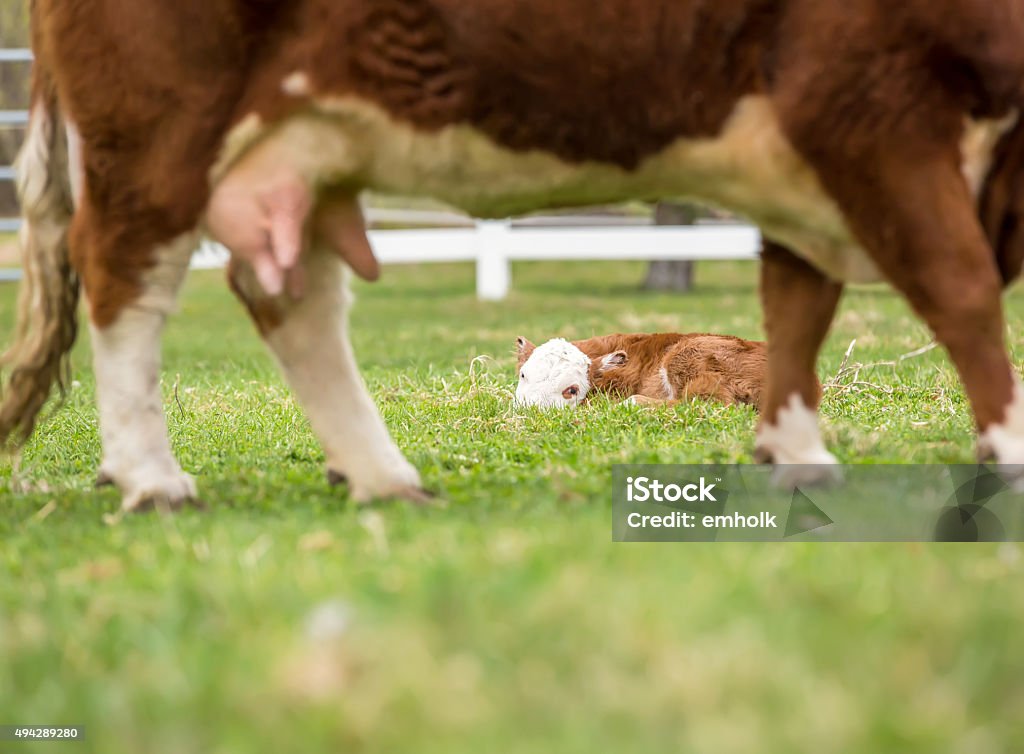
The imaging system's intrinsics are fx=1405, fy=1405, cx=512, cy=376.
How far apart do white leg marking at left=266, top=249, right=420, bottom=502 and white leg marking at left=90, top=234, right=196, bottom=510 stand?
37cm

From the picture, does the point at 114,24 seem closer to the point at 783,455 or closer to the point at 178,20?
the point at 178,20

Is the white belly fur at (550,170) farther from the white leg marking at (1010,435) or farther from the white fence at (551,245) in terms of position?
the white fence at (551,245)

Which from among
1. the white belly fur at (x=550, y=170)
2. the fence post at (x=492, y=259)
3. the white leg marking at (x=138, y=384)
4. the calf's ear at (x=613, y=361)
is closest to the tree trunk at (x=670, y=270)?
the fence post at (x=492, y=259)

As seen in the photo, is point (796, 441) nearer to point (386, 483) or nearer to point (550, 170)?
point (550, 170)

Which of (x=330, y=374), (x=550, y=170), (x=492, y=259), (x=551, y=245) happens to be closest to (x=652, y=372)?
(x=330, y=374)

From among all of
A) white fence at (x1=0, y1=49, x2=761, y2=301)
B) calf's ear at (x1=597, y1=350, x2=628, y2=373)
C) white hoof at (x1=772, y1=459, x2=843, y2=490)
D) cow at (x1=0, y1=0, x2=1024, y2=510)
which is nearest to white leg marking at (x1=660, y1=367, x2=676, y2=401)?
calf's ear at (x1=597, y1=350, x2=628, y2=373)

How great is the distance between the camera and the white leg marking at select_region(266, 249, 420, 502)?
402cm

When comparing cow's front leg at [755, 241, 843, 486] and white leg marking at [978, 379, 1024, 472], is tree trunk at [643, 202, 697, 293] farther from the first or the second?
white leg marking at [978, 379, 1024, 472]

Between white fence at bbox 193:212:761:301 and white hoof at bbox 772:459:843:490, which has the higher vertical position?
white hoof at bbox 772:459:843:490

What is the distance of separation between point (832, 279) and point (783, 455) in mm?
525

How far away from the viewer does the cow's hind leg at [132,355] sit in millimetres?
3768

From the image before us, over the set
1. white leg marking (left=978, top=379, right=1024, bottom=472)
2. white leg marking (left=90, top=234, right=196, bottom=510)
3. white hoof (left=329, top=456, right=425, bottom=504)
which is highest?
white leg marking (left=978, top=379, right=1024, bottom=472)

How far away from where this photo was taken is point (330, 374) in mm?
4039

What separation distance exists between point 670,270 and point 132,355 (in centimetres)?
1403
